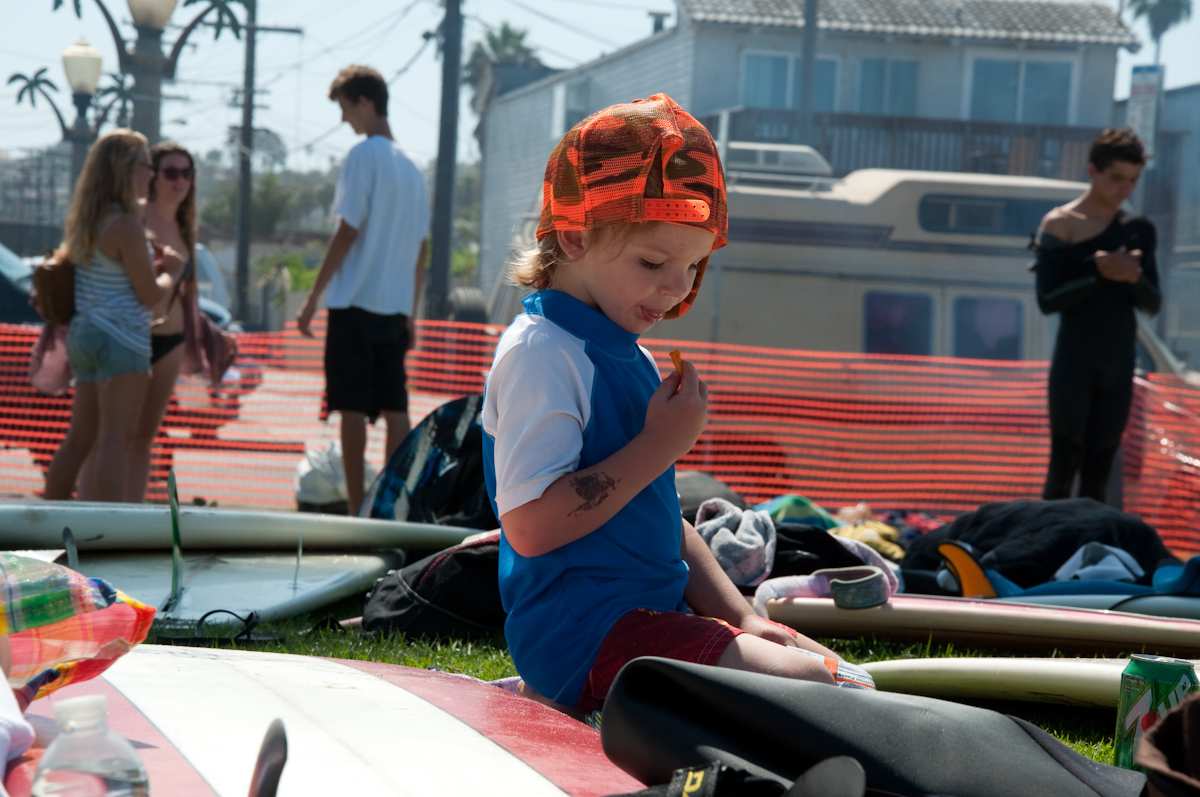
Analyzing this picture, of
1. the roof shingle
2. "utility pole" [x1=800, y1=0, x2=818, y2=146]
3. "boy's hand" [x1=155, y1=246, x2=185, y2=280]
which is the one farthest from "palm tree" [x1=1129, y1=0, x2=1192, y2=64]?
"boy's hand" [x1=155, y1=246, x2=185, y2=280]

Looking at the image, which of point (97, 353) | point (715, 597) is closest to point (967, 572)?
point (715, 597)

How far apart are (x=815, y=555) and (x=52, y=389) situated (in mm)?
4025

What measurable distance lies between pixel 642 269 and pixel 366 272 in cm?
460

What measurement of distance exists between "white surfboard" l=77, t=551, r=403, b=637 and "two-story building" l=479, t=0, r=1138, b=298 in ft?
43.6

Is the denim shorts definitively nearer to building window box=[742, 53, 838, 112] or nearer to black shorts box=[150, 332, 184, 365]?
black shorts box=[150, 332, 184, 365]

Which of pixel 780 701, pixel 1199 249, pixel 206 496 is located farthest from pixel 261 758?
pixel 1199 249

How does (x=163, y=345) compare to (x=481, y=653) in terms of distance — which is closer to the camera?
(x=481, y=653)

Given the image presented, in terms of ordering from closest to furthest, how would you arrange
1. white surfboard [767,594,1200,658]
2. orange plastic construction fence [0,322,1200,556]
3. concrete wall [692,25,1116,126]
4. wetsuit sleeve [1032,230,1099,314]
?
1. white surfboard [767,594,1200,658]
2. wetsuit sleeve [1032,230,1099,314]
3. orange plastic construction fence [0,322,1200,556]
4. concrete wall [692,25,1116,126]

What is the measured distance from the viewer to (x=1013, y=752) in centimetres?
216

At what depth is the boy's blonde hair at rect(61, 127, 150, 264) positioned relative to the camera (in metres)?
6.47

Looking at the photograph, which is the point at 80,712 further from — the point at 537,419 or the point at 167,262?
the point at 167,262

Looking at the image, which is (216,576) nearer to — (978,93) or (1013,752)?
(1013,752)

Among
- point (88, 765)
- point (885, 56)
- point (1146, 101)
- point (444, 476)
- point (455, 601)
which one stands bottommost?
point (455, 601)

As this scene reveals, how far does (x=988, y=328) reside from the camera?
10.9 metres
